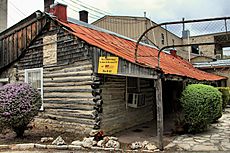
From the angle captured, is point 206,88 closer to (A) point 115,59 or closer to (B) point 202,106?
(B) point 202,106

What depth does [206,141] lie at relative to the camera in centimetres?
805

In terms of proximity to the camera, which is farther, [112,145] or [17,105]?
[17,105]

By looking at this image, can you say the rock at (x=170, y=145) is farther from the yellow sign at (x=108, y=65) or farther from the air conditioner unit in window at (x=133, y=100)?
the air conditioner unit in window at (x=133, y=100)

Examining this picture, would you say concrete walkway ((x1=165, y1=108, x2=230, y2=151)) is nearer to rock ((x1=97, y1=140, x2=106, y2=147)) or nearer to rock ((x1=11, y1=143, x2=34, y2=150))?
rock ((x1=97, y1=140, x2=106, y2=147))

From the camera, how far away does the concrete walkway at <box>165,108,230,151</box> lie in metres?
7.29

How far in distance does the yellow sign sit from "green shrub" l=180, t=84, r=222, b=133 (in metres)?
3.03

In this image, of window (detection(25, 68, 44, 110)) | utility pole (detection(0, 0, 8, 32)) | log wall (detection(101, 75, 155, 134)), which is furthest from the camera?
utility pole (detection(0, 0, 8, 32))

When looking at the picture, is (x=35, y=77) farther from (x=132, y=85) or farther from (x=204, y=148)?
(x=204, y=148)

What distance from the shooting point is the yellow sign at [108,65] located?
778 centimetres

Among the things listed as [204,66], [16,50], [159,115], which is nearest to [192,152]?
[159,115]

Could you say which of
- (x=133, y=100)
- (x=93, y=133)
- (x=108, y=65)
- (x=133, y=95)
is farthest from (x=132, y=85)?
(x=93, y=133)

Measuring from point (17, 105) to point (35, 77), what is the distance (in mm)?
3011

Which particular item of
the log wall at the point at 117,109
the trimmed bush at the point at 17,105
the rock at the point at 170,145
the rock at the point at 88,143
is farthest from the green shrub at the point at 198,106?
the trimmed bush at the point at 17,105

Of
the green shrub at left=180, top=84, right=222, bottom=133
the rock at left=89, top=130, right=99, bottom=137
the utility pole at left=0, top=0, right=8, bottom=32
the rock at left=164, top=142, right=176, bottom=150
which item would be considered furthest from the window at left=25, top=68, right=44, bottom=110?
the utility pole at left=0, top=0, right=8, bottom=32
